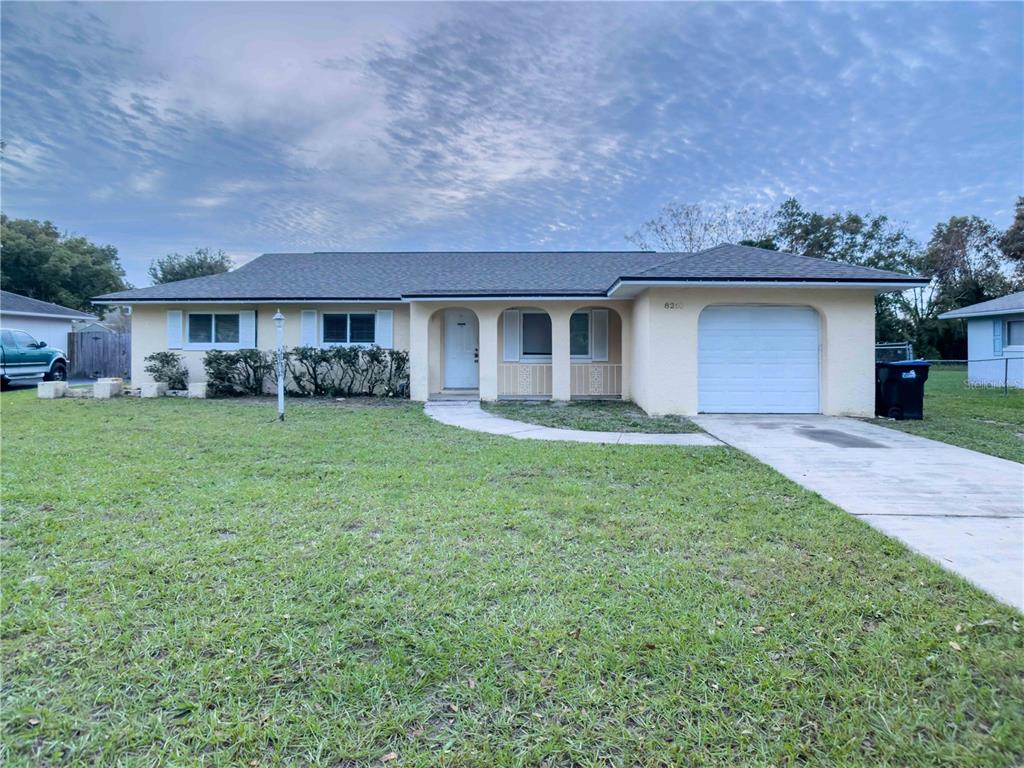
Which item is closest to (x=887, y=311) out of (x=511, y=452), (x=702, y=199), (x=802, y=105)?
(x=702, y=199)

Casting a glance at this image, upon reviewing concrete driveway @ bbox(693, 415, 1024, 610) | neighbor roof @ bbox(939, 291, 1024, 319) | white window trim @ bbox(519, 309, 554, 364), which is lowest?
concrete driveway @ bbox(693, 415, 1024, 610)

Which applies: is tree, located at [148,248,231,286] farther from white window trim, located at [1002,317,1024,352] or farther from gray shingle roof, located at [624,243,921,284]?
white window trim, located at [1002,317,1024,352]

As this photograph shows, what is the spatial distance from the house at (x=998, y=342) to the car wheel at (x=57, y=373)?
32.7m

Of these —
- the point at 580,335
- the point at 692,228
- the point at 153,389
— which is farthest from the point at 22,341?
the point at 692,228

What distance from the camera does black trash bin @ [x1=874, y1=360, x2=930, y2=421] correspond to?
1050 cm

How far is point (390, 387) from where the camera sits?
1454cm

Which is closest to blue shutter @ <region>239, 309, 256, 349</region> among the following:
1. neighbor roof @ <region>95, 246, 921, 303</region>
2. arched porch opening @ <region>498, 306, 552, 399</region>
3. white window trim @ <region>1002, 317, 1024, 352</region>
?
neighbor roof @ <region>95, 246, 921, 303</region>

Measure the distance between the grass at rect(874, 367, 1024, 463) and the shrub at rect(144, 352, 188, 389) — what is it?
57.0 feet

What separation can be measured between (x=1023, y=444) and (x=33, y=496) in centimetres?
1287

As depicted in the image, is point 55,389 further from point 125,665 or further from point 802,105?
point 802,105

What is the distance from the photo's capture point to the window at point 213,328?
1526 cm

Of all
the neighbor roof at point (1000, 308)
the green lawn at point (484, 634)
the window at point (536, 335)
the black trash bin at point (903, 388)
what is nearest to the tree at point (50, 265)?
the window at point (536, 335)

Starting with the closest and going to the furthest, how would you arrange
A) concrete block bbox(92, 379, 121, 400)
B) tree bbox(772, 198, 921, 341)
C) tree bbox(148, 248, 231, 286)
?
concrete block bbox(92, 379, 121, 400), tree bbox(772, 198, 921, 341), tree bbox(148, 248, 231, 286)

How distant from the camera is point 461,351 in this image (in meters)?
15.5
